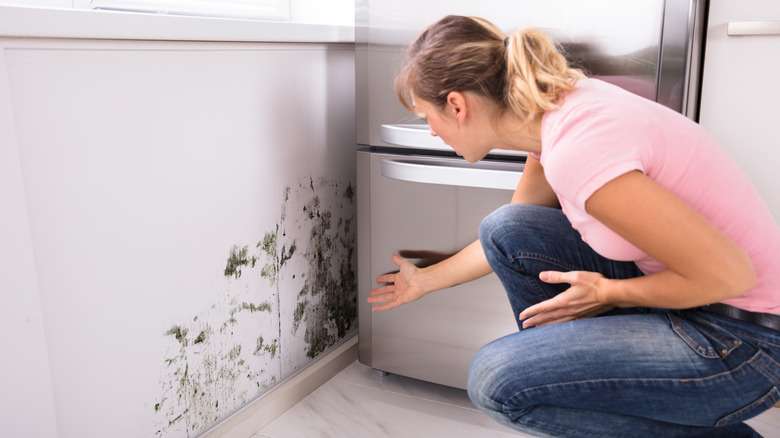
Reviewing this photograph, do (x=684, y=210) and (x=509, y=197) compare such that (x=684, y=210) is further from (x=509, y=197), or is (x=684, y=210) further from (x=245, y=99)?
(x=245, y=99)

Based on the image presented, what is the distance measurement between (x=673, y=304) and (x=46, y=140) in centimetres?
84

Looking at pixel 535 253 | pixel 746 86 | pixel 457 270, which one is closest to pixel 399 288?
pixel 457 270

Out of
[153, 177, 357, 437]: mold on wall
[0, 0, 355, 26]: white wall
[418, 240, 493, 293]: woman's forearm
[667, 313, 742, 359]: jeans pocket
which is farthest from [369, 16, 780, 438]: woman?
[0, 0, 355, 26]: white wall

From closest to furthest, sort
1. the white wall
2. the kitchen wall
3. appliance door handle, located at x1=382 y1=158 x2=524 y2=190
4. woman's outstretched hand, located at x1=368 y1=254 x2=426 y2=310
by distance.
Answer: the kitchen wall < appliance door handle, located at x1=382 y1=158 x2=524 y2=190 < woman's outstretched hand, located at x1=368 y1=254 x2=426 y2=310 < the white wall

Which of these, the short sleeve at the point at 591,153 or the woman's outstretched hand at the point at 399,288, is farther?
the woman's outstretched hand at the point at 399,288

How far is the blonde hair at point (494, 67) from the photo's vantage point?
883 millimetres

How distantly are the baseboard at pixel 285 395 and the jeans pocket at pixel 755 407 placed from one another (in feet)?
2.82

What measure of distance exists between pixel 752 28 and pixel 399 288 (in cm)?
82

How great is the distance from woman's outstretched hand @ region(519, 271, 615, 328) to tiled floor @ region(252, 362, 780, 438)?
1.44ft

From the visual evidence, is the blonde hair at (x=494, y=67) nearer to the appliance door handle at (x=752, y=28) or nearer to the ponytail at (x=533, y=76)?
the ponytail at (x=533, y=76)

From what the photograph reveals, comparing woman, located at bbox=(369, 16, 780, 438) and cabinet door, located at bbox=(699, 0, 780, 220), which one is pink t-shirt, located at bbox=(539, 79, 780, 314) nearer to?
woman, located at bbox=(369, 16, 780, 438)

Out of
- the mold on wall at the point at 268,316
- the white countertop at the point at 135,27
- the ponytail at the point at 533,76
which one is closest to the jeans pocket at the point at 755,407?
the ponytail at the point at 533,76

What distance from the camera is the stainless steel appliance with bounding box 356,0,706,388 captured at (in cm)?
117

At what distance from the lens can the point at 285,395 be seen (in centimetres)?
147
